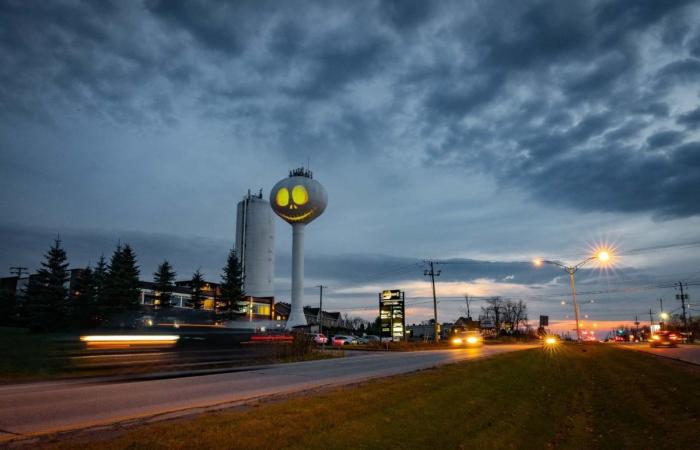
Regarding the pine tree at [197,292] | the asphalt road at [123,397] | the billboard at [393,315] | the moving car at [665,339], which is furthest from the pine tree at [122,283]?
the moving car at [665,339]

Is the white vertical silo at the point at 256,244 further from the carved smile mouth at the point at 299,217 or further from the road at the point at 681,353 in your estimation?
the road at the point at 681,353

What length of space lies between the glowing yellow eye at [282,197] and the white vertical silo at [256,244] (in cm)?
1861

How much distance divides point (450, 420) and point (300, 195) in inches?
2556

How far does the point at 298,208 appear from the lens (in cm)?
7319

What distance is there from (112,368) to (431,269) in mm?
57512

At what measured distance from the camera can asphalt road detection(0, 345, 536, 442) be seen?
9055 millimetres

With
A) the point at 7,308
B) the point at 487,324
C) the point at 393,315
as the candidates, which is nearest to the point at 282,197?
the point at 393,315

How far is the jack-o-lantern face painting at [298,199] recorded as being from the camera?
7294 cm

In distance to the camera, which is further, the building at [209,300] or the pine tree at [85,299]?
the building at [209,300]

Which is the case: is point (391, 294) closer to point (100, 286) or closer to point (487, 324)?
point (100, 286)

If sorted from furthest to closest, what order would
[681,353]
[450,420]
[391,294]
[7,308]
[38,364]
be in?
[391,294], [7,308], [681,353], [38,364], [450,420]

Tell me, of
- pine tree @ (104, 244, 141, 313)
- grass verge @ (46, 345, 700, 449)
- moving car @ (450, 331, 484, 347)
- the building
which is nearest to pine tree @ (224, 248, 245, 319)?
the building

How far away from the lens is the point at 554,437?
8.20 meters

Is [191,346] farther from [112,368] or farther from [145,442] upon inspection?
[145,442]
